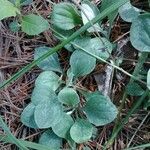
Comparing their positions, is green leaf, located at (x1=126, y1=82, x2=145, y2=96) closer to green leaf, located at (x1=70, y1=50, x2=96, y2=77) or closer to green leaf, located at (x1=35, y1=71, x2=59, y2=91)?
green leaf, located at (x1=70, y1=50, x2=96, y2=77)

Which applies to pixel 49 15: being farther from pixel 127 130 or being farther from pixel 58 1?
pixel 127 130

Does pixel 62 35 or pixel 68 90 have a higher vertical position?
pixel 62 35

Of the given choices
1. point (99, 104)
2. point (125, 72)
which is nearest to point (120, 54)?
point (125, 72)

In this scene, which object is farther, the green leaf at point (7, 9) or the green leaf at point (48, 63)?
the green leaf at point (48, 63)

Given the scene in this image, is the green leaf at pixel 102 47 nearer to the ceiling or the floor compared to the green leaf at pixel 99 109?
nearer to the ceiling

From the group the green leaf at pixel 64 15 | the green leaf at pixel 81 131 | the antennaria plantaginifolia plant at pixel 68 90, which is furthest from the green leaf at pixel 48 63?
the green leaf at pixel 81 131

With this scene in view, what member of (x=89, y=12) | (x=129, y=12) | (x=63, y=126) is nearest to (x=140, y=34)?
(x=129, y=12)

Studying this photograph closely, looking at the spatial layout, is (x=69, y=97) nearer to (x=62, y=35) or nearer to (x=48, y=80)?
(x=48, y=80)

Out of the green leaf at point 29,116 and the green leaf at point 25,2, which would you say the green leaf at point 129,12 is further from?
the green leaf at point 29,116
